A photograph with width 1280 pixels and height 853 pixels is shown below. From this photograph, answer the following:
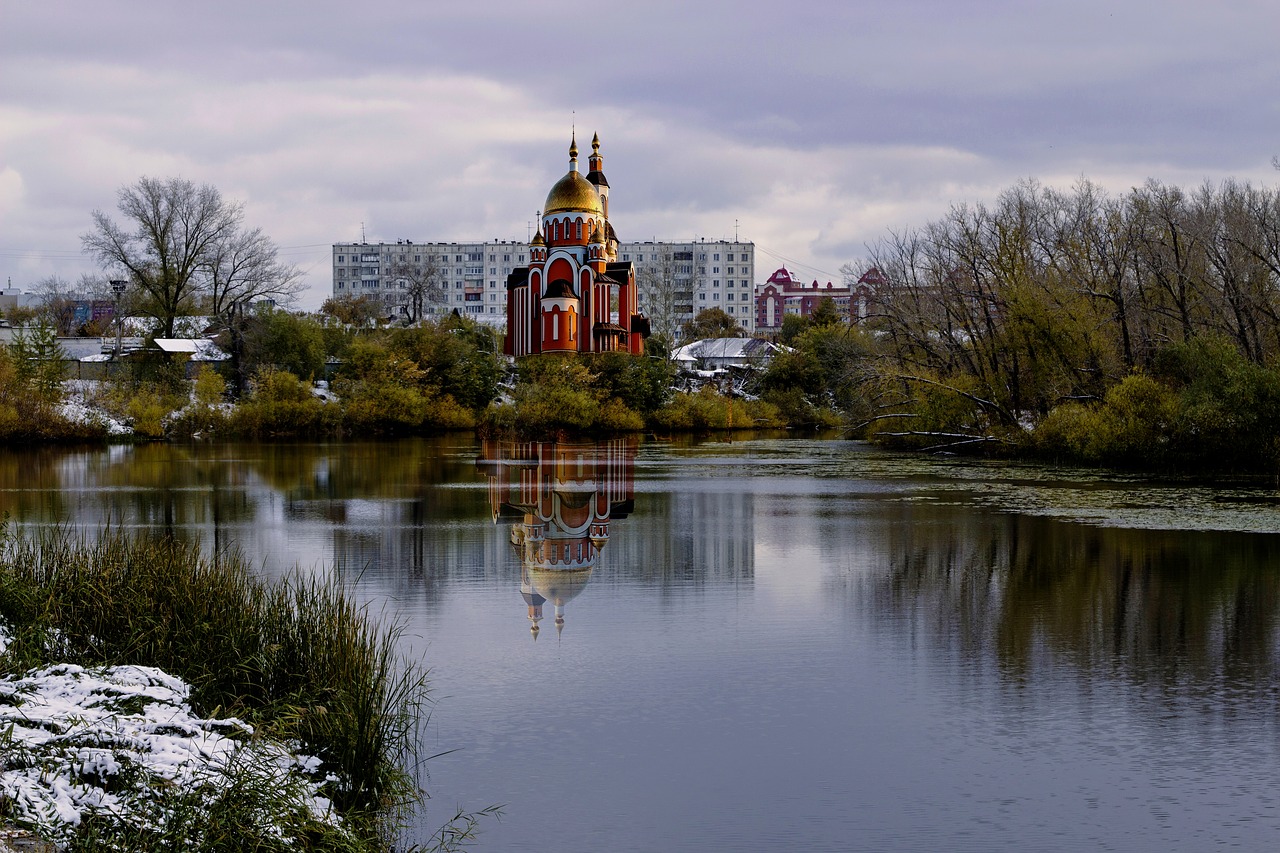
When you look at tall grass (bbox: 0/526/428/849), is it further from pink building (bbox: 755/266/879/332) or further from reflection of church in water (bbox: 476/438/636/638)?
pink building (bbox: 755/266/879/332)

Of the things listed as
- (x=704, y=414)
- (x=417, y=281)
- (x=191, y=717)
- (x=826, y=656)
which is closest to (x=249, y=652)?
(x=191, y=717)

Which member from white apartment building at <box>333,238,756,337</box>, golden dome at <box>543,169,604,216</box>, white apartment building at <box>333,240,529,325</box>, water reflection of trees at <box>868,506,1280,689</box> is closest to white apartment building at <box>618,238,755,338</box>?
white apartment building at <box>333,238,756,337</box>

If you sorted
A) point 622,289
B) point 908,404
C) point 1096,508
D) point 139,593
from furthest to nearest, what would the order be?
point 622,289, point 908,404, point 1096,508, point 139,593

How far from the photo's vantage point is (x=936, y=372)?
130ft

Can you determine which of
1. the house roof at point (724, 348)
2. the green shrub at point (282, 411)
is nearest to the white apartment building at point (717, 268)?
the house roof at point (724, 348)

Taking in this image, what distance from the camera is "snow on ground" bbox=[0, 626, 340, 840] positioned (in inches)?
225

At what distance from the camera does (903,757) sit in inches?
317

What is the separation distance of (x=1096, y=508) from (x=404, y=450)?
26136mm

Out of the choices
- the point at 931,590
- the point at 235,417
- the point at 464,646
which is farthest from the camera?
the point at 235,417

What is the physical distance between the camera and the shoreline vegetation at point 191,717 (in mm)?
5727

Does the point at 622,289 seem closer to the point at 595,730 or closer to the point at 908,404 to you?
the point at 908,404

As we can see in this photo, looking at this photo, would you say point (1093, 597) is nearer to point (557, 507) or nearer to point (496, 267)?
point (557, 507)

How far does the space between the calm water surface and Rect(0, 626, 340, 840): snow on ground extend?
3.48ft

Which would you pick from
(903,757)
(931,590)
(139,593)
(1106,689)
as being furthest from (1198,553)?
(139,593)
